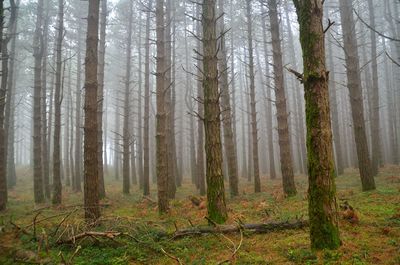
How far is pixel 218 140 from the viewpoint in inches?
266

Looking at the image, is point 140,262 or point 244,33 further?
point 244,33

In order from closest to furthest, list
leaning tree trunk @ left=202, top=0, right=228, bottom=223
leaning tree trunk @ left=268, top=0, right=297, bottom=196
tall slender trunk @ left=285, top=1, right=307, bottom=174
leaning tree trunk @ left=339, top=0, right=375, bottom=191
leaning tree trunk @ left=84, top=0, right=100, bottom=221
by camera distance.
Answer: leaning tree trunk @ left=202, top=0, right=228, bottom=223 < leaning tree trunk @ left=84, top=0, right=100, bottom=221 < leaning tree trunk @ left=339, top=0, right=375, bottom=191 < leaning tree trunk @ left=268, top=0, right=297, bottom=196 < tall slender trunk @ left=285, top=1, right=307, bottom=174

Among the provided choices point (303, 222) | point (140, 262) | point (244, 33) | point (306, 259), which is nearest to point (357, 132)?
point (303, 222)

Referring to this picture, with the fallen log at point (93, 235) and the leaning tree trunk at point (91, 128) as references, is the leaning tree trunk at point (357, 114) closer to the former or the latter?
the fallen log at point (93, 235)

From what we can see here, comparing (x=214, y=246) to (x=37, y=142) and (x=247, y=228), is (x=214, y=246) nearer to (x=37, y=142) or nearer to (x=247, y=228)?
(x=247, y=228)

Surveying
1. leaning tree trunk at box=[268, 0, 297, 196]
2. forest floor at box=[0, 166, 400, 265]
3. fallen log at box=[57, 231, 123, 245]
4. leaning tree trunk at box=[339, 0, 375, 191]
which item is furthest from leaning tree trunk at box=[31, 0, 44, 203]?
leaning tree trunk at box=[339, 0, 375, 191]

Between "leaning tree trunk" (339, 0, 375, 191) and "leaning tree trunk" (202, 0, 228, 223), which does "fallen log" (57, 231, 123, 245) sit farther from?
"leaning tree trunk" (339, 0, 375, 191)

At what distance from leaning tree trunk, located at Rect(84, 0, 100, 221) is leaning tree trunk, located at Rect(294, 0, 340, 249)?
548 cm

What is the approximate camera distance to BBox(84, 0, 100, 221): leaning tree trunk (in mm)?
7730

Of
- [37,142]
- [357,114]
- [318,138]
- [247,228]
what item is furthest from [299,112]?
[318,138]

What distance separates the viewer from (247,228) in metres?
6.14

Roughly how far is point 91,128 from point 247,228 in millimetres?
4960

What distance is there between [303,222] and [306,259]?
71.4 inches

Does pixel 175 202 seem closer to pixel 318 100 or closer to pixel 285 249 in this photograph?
pixel 285 249
